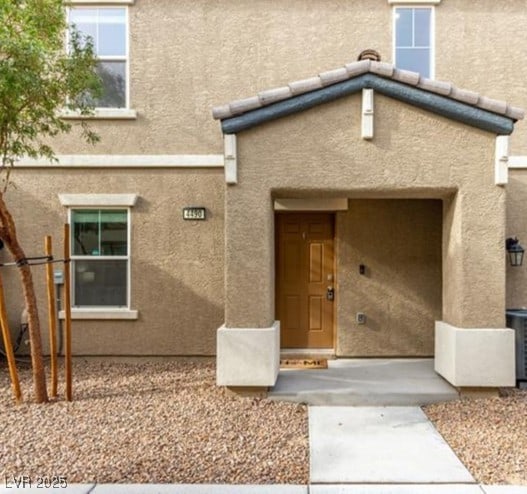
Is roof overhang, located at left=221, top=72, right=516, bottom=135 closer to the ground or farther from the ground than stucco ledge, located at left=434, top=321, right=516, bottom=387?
farther from the ground

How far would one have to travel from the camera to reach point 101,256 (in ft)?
27.0

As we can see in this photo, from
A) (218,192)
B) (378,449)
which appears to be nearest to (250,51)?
(218,192)

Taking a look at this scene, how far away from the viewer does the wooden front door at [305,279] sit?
328 inches

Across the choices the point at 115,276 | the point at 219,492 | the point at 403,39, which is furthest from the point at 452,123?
the point at 115,276

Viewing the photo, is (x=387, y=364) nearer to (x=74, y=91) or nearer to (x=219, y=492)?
(x=219, y=492)

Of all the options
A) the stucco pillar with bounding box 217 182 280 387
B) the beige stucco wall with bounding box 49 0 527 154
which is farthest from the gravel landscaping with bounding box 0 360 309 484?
the beige stucco wall with bounding box 49 0 527 154

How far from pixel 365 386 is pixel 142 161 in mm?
5465

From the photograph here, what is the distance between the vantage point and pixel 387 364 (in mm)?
7656

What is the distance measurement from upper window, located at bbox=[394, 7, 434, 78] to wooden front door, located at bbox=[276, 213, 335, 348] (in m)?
3.24

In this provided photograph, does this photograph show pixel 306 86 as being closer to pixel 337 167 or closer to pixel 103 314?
pixel 337 167

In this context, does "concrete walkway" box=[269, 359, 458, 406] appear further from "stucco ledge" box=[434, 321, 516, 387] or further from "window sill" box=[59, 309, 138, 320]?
"window sill" box=[59, 309, 138, 320]

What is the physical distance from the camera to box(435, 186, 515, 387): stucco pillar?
19.5 ft

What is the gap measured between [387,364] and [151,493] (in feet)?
16.0

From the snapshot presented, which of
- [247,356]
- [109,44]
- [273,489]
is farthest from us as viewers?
[109,44]
